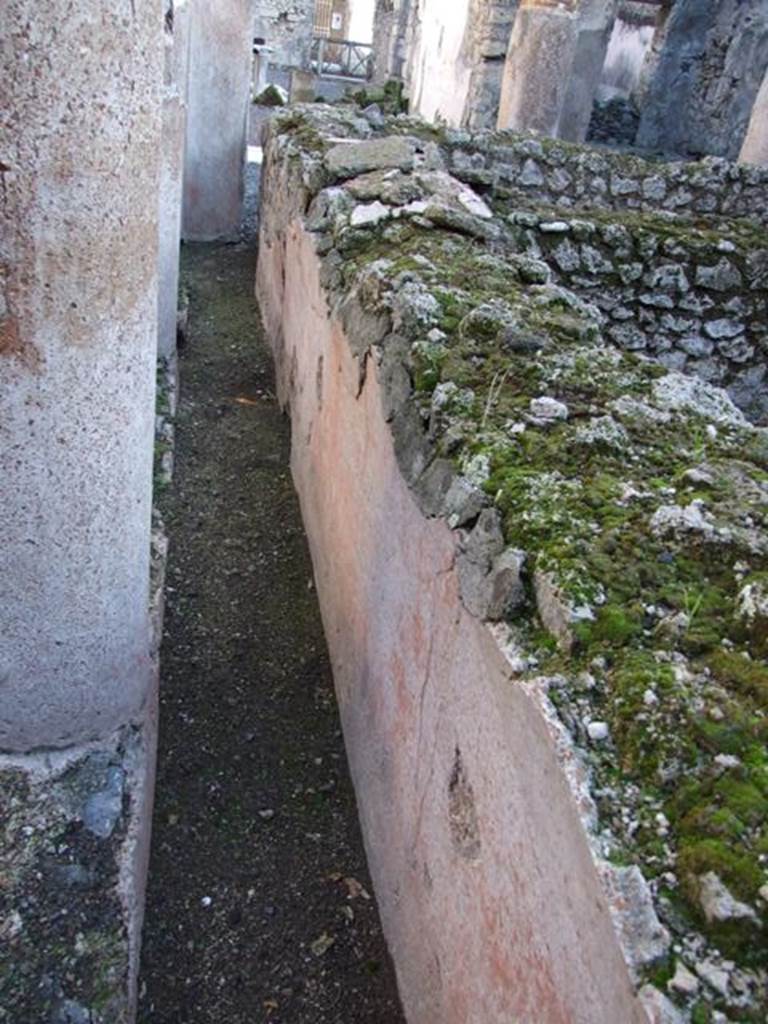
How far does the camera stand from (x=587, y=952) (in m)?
1.29

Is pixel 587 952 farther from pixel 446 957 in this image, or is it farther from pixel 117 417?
pixel 117 417

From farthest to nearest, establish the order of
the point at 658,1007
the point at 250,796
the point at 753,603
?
the point at 250,796 → the point at 753,603 → the point at 658,1007

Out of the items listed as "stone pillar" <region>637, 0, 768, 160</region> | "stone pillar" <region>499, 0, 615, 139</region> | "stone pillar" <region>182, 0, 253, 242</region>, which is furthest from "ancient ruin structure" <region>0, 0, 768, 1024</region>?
"stone pillar" <region>637, 0, 768, 160</region>

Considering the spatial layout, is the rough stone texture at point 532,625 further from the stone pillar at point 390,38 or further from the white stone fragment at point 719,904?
the stone pillar at point 390,38

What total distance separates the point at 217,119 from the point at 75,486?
7713 millimetres

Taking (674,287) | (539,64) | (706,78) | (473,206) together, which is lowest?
(674,287)

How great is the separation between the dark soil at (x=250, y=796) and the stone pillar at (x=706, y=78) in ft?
34.8

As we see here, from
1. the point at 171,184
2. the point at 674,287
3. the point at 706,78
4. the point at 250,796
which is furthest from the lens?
the point at 706,78

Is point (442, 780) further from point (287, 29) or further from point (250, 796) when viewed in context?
point (287, 29)

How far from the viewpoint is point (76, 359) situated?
2.02 meters

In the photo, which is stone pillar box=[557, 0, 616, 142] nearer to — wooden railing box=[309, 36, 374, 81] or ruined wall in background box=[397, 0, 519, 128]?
ruined wall in background box=[397, 0, 519, 128]

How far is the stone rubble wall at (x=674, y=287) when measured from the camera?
4.76m

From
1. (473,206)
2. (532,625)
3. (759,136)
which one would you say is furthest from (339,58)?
(532,625)

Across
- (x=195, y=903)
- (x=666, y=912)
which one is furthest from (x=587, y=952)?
(x=195, y=903)
